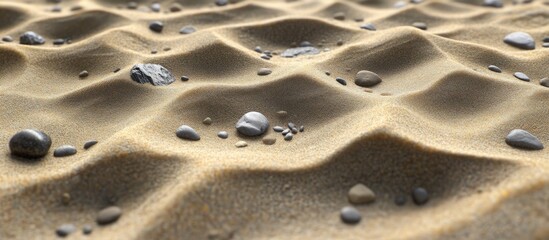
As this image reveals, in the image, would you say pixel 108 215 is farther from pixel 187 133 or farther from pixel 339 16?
pixel 339 16

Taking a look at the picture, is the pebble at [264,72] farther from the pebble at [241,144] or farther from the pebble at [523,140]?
the pebble at [523,140]

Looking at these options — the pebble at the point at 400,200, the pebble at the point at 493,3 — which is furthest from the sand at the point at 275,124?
the pebble at the point at 493,3

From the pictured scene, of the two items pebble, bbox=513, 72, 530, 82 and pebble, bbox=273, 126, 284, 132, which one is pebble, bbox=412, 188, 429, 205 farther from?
pebble, bbox=513, 72, 530, 82

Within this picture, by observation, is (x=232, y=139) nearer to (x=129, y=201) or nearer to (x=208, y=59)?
(x=129, y=201)

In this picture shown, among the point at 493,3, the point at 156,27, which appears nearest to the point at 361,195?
the point at 156,27

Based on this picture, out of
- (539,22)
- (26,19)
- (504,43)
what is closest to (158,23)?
(26,19)

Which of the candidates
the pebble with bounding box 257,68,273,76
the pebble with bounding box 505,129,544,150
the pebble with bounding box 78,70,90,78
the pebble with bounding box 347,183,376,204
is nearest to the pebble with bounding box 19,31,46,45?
the pebble with bounding box 78,70,90,78
